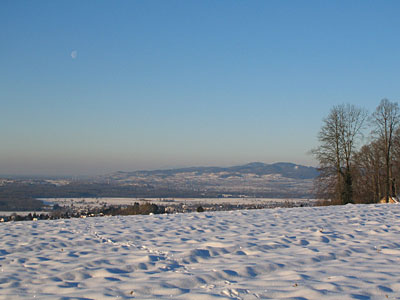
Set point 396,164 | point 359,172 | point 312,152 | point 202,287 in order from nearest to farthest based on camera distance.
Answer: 1. point 202,287
2. point 312,152
3. point 396,164
4. point 359,172

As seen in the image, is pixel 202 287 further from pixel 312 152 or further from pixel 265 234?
pixel 312 152

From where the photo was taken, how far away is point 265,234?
34.5ft

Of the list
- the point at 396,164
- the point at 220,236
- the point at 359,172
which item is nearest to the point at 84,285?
the point at 220,236

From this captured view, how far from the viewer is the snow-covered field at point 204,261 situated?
5.68 m

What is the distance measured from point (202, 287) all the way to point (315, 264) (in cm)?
259

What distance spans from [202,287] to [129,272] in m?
1.78

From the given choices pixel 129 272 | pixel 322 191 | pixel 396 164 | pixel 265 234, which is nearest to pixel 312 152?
pixel 322 191

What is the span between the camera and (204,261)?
7652mm

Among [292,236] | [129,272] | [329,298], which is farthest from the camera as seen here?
[292,236]

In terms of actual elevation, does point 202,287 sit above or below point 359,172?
below

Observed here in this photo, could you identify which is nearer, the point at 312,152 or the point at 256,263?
the point at 256,263

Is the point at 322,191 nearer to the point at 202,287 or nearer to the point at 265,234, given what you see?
the point at 265,234

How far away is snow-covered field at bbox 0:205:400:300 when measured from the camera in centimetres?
568

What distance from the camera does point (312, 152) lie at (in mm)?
32438
